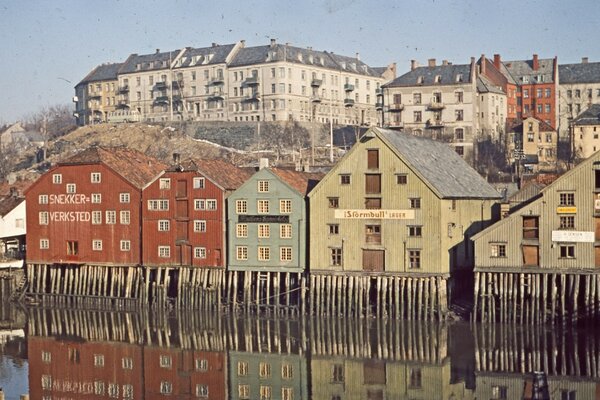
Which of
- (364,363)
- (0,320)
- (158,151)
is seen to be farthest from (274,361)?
(158,151)

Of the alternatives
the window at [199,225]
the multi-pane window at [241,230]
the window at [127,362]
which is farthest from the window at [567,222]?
the window at [127,362]

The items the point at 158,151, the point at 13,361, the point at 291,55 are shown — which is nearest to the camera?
the point at 13,361

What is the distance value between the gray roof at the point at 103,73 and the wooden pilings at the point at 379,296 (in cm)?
9227

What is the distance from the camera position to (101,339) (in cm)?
5788

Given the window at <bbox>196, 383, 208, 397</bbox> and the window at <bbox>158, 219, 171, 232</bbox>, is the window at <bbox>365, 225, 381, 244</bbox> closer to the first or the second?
the window at <bbox>158, 219, 171, 232</bbox>

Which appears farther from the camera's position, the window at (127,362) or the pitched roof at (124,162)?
the pitched roof at (124,162)

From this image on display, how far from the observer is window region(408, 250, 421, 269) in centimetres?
5919

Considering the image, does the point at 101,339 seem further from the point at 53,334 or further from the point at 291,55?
the point at 291,55

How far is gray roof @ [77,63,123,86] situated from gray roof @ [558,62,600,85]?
60889 millimetres

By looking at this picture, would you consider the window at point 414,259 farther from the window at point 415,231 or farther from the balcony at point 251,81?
the balcony at point 251,81

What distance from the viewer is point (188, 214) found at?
Answer: 6662 centimetres

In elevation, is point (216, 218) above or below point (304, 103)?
below

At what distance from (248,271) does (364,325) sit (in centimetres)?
966

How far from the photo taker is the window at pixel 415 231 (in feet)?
194
